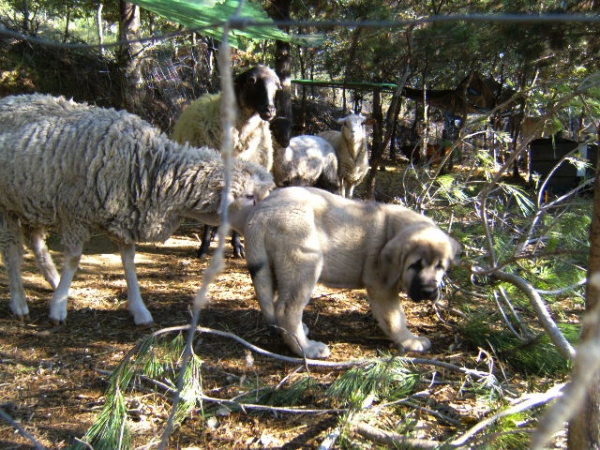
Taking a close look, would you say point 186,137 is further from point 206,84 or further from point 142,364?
point 206,84

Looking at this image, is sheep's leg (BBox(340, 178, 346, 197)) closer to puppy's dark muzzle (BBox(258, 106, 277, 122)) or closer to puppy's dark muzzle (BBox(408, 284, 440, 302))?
puppy's dark muzzle (BBox(258, 106, 277, 122))

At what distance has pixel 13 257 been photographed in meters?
4.25

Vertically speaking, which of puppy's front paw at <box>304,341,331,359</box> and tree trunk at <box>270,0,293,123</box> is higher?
tree trunk at <box>270,0,293,123</box>

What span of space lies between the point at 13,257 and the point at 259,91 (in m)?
2.99

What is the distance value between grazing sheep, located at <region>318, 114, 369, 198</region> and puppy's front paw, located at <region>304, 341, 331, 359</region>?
5.59m

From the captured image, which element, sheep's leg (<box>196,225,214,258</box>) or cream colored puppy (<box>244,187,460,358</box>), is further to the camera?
sheep's leg (<box>196,225,214,258</box>)

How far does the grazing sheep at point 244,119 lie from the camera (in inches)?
227

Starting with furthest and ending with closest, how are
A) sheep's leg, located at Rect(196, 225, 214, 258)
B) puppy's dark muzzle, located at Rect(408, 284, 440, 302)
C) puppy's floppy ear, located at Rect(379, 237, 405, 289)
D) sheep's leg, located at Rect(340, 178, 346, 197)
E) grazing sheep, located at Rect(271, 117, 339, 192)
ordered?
1. sheep's leg, located at Rect(340, 178, 346, 197)
2. grazing sheep, located at Rect(271, 117, 339, 192)
3. sheep's leg, located at Rect(196, 225, 214, 258)
4. puppy's floppy ear, located at Rect(379, 237, 405, 289)
5. puppy's dark muzzle, located at Rect(408, 284, 440, 302)

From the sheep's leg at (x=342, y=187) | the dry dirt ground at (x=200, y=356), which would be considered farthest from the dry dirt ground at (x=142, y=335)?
the sheep's leg at (x=342, y=187)

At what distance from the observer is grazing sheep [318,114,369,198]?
8836mm

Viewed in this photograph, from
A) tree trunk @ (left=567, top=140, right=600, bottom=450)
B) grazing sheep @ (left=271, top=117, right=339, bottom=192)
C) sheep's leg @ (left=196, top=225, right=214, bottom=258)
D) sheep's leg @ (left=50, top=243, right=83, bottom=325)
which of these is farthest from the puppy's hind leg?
grazing sheep @ (left=271, top=117, right=339, bottom=192)

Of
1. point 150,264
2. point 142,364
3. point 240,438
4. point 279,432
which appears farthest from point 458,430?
point 150,264

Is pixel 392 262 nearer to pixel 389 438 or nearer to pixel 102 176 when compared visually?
pixel 389 438

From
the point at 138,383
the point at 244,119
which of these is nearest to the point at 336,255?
the point at 138,383
